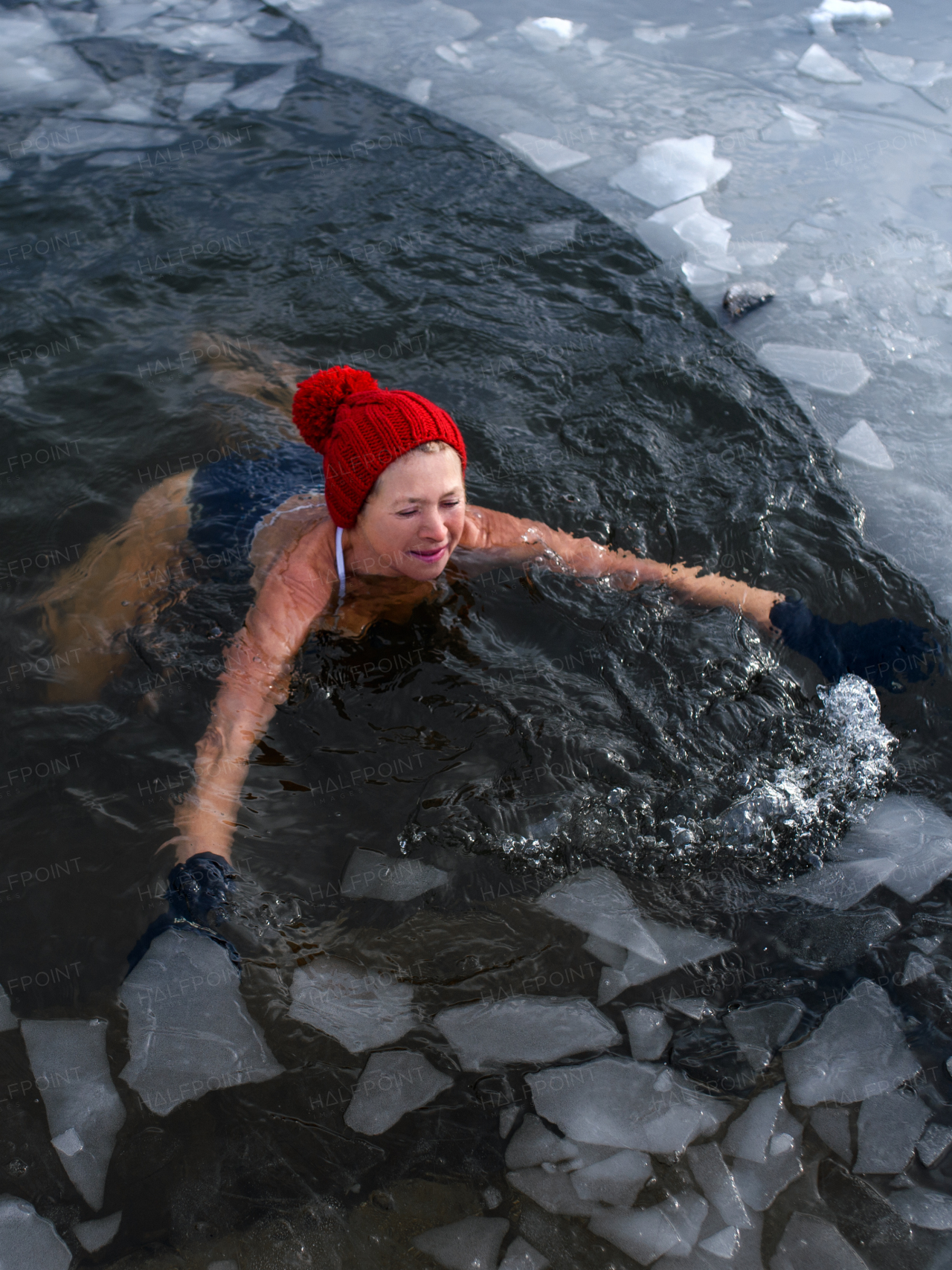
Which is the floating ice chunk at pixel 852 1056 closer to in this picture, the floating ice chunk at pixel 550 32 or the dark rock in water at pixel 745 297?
the dark rock in water at pixel 745 297

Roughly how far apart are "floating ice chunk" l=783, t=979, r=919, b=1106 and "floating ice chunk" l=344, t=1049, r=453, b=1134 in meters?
0.80

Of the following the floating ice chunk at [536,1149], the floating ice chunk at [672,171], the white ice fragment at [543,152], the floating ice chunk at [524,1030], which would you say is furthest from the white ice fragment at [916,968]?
the white ice fragment at [543,152]

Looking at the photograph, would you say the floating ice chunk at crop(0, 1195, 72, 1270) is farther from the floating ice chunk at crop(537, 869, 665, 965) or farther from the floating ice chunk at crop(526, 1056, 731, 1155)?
the floating ice chunk at crop(537, 869, 665, 965)

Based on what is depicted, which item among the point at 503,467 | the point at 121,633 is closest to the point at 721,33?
the point at 503,467

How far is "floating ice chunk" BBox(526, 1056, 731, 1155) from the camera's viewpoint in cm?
202

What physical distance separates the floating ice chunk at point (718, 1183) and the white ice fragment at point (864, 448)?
2716 mm

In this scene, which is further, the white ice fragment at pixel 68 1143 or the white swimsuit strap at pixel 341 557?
the white swimsuit strap at pixel 341 557

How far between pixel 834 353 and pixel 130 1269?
418 centimetres

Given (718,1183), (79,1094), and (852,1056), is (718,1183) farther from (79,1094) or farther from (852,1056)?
(79,1094)

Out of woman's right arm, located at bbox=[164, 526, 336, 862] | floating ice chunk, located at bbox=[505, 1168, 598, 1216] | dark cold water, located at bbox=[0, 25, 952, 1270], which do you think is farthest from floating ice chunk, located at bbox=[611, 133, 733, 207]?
floating ice chunk, located at bbox=[505, 1168, 598, 1216]

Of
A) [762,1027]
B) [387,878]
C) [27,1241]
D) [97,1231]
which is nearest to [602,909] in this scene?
[762,1027]

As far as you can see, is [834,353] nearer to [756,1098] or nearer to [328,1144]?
[756,1098]

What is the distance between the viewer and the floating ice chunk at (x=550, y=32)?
6539mm

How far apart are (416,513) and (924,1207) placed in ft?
6.72
